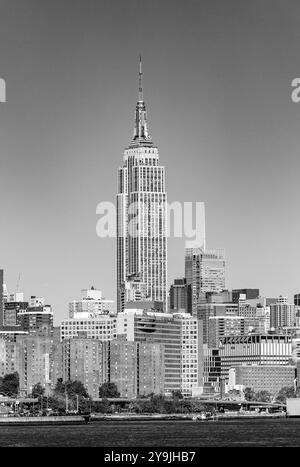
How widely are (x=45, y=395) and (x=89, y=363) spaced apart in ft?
20.3

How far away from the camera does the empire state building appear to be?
71750 millimetres

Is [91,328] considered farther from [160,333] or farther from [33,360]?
[33,360]

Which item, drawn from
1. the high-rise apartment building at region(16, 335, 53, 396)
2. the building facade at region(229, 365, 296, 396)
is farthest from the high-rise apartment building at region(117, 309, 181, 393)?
the high-rise apartment building at region(16, 335, 53, 396)

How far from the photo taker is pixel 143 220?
3039 inches

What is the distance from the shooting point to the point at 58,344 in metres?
68.9

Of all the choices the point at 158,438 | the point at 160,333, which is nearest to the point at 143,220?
the point at 160,333

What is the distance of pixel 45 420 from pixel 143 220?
95.4 feet

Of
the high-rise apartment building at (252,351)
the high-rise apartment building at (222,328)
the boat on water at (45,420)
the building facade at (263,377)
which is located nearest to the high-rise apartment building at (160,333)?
the building facade at (263,377)

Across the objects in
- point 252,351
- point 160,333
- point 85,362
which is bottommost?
point 85,362

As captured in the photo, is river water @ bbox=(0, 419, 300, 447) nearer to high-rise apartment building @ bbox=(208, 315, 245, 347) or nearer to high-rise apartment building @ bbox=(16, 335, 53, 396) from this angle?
high-rise apartment building @ bbox=(16, 335, 53, 396)
